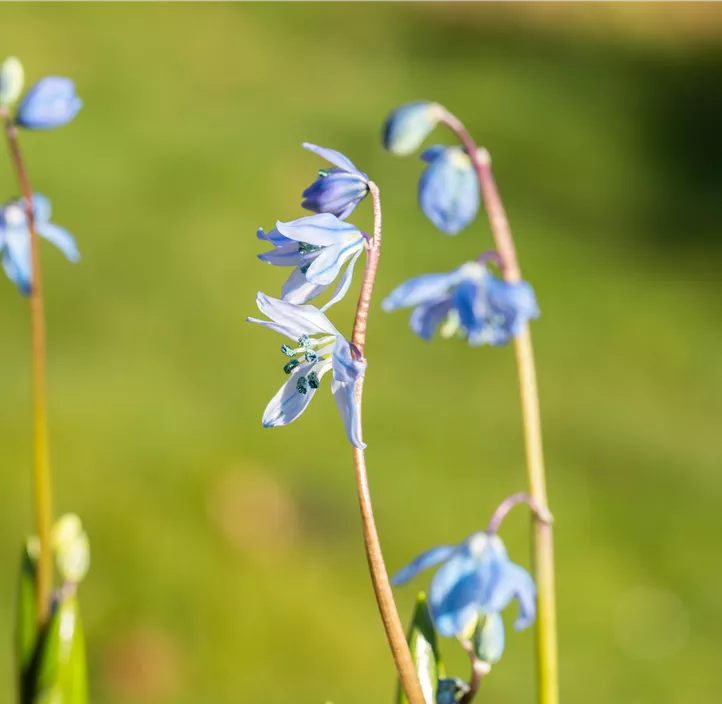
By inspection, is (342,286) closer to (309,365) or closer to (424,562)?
(309,365)

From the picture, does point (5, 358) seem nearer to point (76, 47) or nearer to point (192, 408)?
point (192, 408)

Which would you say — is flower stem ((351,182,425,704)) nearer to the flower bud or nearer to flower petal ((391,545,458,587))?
flower petal ((391,545,458,587))

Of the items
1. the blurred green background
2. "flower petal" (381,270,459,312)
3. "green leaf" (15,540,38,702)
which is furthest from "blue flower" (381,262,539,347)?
the blurred green background

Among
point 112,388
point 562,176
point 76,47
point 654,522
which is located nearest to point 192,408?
point 112,388

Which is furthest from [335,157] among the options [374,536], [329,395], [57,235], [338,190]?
[329,395]

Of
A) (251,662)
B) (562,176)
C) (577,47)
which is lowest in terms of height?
(251,662)

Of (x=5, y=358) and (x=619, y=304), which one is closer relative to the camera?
(x=5, y=358)

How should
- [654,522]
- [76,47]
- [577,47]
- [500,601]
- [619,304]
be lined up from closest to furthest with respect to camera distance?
1. [500,601]
2. [654,522]
3. [619,304]
4. [76,47]
5. [577,47]
